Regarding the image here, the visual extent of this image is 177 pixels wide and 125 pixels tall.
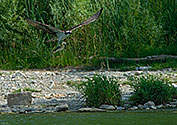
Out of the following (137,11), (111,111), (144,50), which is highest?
(137,11)

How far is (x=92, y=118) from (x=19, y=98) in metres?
1.81

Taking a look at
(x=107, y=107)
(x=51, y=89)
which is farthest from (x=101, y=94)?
(x=51, y=89)

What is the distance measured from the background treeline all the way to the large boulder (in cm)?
477

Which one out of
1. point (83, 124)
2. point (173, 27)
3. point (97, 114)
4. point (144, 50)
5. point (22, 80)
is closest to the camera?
point (83, 124)

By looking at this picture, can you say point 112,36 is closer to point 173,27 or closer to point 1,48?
point 173,27

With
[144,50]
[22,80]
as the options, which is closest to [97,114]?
[22,80]

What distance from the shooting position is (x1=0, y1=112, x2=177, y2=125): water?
561 cm

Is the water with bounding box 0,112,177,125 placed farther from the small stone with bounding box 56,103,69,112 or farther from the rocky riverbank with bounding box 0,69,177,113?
the rocky riverbank with bounding box 0,69,177,113

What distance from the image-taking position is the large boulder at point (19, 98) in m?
7.14

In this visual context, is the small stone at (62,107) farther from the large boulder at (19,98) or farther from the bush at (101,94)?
the large boulder at (19,98)

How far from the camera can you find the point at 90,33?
40.8 ft

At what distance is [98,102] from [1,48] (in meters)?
7.03

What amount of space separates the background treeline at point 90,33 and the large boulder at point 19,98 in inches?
188

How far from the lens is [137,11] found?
12469 mm
